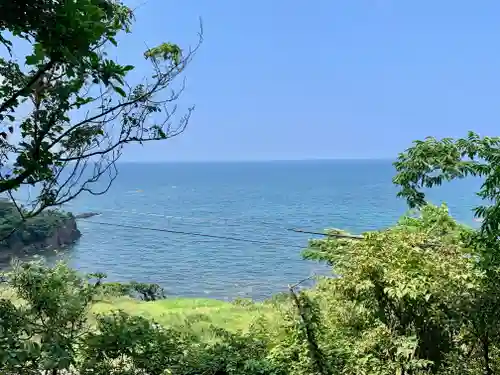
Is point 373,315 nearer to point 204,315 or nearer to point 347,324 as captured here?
point 347,324

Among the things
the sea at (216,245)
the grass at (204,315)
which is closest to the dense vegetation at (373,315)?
the grass at (204,315)

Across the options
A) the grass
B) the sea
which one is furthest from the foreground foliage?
the sea

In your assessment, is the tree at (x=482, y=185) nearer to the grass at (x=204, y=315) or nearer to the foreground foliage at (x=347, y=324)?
the foreground foliage at (x=347, y=324)

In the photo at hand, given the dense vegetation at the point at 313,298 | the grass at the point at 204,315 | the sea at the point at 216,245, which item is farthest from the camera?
the sea at the point at 216,245

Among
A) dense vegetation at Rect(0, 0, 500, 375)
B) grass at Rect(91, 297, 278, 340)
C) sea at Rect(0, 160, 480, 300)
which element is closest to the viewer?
dense vegetation at Rect(0, 0, 500, 375)

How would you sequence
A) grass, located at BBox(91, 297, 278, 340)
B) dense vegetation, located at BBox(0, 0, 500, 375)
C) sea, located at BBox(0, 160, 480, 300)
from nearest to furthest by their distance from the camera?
dense vegetation, located at BBox(0, 0, 500, 375) < grass, located at BBox(91, 297, 278, 340) < sea, located at BBox(0, 160, 480, 300)

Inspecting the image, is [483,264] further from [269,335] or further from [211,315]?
[211,315]

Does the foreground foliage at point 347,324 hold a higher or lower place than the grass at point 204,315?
higher

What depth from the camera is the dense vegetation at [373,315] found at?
3.00 metres

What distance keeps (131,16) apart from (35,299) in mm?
2027

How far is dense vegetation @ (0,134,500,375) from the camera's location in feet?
9.84

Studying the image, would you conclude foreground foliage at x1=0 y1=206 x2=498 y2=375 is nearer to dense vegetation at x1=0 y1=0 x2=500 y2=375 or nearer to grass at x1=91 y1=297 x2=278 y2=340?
dense vegetation at x1=0 y1=0 x2=500 y2=375

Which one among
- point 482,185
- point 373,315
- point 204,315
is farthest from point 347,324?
point 204,315

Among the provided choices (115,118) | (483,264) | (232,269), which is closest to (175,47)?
(115,118)
